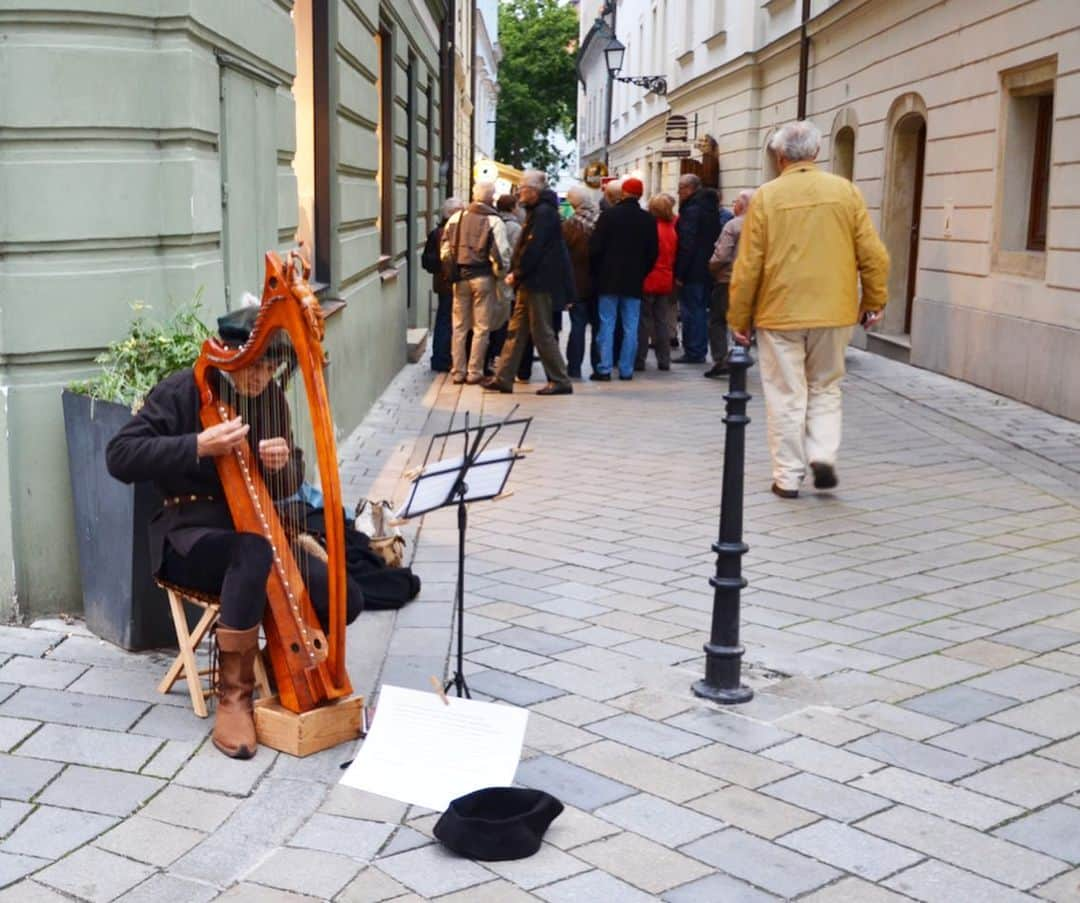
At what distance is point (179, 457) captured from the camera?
167 inches

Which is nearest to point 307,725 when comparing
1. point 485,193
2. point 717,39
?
point 485,193

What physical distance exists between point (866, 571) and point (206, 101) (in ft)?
11.4

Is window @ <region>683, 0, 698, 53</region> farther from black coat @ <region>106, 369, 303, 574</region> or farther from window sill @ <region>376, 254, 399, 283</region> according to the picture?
black coat @ <region>106, 369, 303, 574</region>

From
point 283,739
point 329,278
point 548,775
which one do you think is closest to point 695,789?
point 548,775

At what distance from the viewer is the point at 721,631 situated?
15.8ft

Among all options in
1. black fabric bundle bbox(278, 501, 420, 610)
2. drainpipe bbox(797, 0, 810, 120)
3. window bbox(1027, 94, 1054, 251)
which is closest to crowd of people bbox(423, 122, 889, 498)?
window bbox(1027, 94, 1054, 251)

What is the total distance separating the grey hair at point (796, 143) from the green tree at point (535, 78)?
64615mm

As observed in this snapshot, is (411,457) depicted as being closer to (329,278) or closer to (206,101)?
(329,278)

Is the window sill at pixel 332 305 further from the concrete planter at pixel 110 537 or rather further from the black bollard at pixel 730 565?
the black bollard at pixel 730 565

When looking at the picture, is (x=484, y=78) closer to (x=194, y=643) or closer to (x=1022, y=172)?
(x=1022, y=172)

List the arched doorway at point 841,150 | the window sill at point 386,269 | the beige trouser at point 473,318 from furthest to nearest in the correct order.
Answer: the arched doorway at point 841,150 → the beige trouser at point 473,318 → the window sill at point 386,269

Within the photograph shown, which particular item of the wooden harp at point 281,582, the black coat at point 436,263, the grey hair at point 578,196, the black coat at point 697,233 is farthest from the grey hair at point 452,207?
the wooden harp at point 281,582

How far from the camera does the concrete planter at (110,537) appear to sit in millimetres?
5000

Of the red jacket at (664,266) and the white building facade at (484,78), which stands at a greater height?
the white building facade at (484,78)
